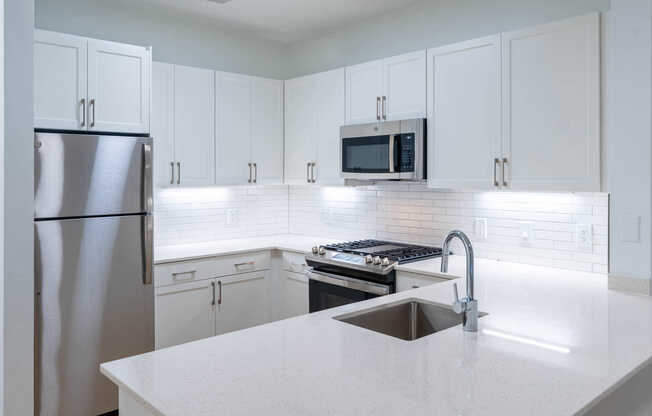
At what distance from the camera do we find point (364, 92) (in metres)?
3.64

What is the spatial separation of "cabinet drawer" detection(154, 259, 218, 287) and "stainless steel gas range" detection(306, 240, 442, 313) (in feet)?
2.31

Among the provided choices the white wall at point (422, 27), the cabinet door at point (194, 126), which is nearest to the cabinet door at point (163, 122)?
the cabinet door at point (194, 126)

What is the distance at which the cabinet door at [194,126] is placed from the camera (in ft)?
12.1

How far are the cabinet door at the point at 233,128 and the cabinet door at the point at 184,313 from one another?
873 mm

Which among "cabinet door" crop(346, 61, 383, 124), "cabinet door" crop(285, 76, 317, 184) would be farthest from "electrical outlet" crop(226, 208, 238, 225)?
"cabinet door" crop(346, 61, 383, 124)

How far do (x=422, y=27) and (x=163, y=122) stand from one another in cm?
199

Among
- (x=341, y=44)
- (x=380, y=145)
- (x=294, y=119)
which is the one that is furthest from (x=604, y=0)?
(x=294, y=119)

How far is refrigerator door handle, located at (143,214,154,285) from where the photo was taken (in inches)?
122

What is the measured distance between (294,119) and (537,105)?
208 cm

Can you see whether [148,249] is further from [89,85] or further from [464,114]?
[464,114]

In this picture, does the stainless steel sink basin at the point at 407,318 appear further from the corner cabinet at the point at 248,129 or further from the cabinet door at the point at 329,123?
the corner cabinet at the point at 248,129

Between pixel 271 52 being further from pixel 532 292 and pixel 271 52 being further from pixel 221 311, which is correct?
pixel 532 292

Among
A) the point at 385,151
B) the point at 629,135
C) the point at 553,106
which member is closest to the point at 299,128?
the point at 385,151

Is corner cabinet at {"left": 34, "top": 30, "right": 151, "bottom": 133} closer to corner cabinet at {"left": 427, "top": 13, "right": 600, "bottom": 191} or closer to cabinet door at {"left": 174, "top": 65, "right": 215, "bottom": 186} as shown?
cabinet door at {"left": 174, "top": 65, "right": 215, "bottom": 186}
